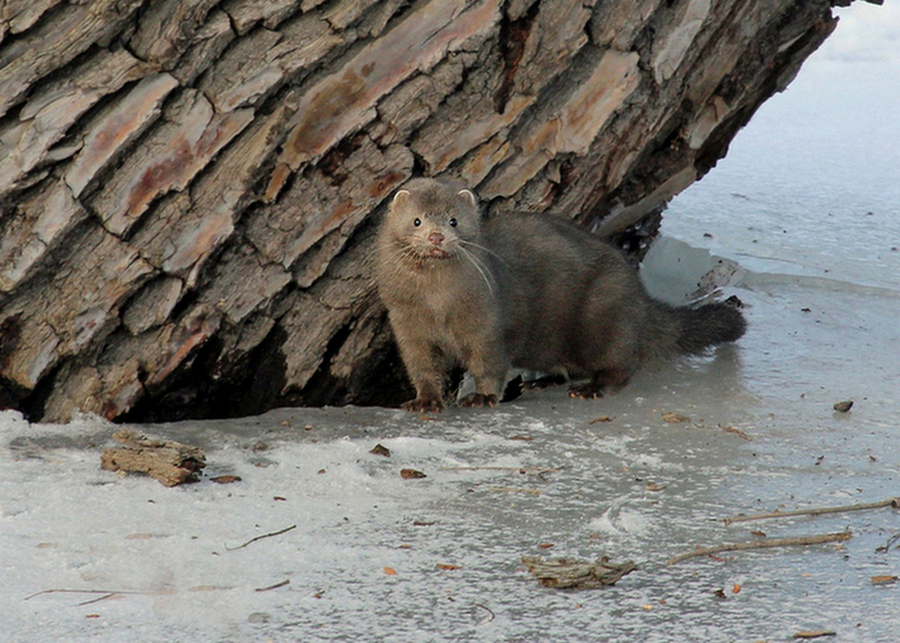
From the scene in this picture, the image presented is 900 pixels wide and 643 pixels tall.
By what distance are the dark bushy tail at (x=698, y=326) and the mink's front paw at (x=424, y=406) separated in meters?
1.37

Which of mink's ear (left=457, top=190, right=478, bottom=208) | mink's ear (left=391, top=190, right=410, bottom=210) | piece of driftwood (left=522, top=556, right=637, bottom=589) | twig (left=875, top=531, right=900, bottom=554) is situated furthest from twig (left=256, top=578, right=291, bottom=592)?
mink's ear (left=457, top=190, right=478, bottom=208)

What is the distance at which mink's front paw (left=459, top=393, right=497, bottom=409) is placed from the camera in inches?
196

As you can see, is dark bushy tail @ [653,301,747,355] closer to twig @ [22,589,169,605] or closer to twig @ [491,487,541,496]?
twig @ [491,487,541,496]

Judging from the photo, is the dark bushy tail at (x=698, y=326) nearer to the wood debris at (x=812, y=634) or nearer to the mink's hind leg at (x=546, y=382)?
the mink's hind leg at (x=546, y=382)

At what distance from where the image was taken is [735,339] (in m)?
5.76

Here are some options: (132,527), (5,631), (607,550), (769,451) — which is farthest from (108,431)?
(769,451)

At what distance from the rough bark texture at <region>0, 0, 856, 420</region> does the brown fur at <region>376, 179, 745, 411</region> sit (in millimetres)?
191

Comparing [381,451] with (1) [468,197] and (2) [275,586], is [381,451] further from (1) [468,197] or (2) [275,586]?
(1) [468,197]

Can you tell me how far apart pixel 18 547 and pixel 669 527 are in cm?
185

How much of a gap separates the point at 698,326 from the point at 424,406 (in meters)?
1.65

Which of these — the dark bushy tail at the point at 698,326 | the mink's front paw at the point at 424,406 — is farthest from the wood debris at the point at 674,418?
the dark bushy tail at the point at 698,326

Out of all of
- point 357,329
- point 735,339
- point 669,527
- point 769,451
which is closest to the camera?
point 669,527

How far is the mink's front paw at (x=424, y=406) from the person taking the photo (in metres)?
4.77

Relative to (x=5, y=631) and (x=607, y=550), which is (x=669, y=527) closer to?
(x=607, y=550)
